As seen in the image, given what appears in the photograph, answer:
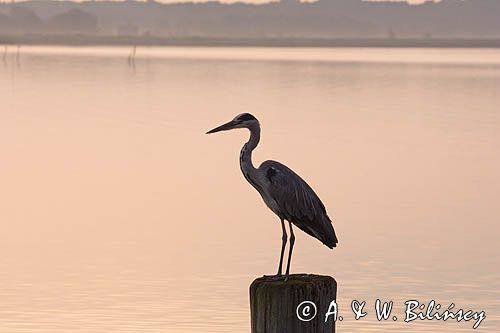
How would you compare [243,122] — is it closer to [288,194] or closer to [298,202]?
[288,194]

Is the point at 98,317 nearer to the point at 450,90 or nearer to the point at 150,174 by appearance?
the point at 150,174

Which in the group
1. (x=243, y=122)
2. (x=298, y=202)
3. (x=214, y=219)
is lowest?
(x=214, y=219)

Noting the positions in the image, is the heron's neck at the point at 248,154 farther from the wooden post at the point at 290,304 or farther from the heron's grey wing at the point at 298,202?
the wooden post at the point at 290,304

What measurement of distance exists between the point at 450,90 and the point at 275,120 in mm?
41858

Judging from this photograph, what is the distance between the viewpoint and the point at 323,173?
1654 inches

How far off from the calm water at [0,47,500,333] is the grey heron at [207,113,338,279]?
6308 millimetres

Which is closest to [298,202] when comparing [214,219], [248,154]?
[248,154]

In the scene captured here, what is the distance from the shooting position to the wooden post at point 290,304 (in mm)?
11477

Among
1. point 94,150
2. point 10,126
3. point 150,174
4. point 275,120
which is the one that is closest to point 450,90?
point 275,120

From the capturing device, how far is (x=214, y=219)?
31453 mm

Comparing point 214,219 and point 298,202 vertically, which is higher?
point 298,202

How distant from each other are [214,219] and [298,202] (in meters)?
16.9

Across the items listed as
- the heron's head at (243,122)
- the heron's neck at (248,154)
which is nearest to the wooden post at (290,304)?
the heron's neck at (248,154)

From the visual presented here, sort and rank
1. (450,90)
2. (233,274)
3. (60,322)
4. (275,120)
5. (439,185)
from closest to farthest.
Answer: (60,322) < (233,274) < (439,185) < (275,120) < (450,90)
